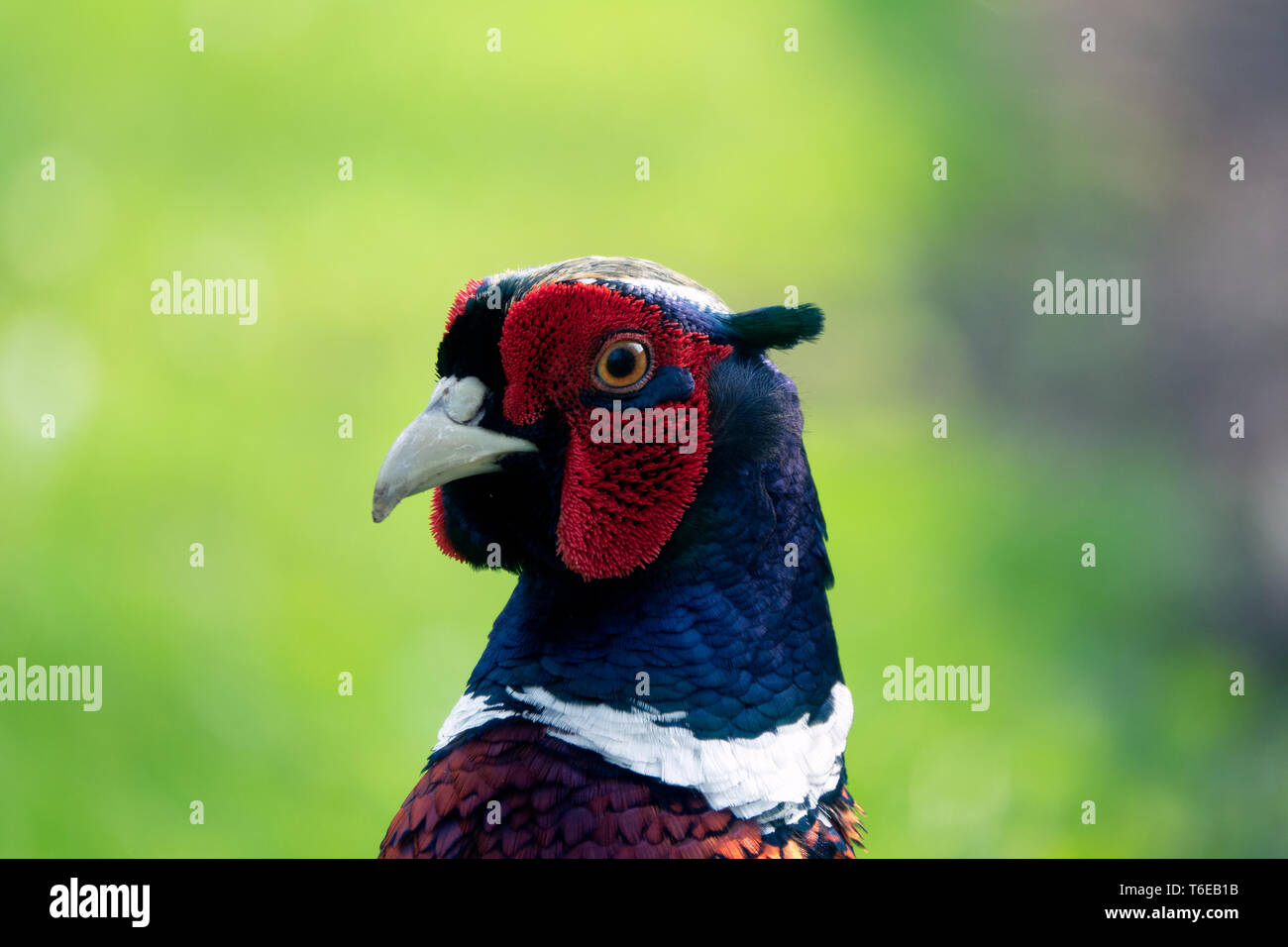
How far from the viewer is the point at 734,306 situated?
6066mm

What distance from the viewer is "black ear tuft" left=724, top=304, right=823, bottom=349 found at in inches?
92.4

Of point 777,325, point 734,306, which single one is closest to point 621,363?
point 777,325

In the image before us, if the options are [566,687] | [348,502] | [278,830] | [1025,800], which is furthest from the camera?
[348,502]

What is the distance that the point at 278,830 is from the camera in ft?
15.2

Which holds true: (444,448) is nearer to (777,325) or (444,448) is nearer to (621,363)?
(621,363)

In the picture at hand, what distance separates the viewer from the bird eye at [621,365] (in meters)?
2.24

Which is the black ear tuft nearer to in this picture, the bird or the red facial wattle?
the bird

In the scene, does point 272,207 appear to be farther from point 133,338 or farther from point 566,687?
point 566,687

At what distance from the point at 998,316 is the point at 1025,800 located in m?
2.58

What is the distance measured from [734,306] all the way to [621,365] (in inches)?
154

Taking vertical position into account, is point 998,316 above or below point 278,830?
above

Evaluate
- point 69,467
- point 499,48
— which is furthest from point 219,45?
point 69,467

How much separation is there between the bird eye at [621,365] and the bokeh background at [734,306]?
2.97 m

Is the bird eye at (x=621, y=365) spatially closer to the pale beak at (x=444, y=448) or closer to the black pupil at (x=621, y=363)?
the black pupil at (x=621, y=363)
